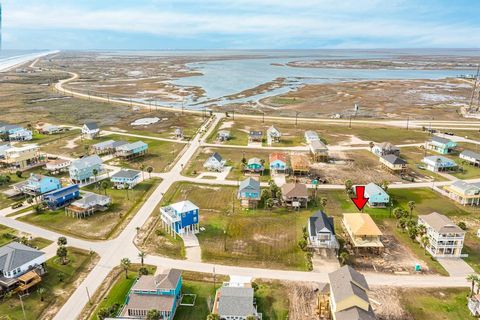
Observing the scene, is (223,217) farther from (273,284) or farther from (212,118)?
(212,118)

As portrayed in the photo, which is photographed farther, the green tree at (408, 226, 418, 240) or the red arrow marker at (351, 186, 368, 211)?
the red arrow marker at (351, 186, 368, 211)

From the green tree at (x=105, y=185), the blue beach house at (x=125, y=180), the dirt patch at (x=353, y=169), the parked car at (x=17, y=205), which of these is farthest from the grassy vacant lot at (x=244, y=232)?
the parked car at (x=17, y=205)

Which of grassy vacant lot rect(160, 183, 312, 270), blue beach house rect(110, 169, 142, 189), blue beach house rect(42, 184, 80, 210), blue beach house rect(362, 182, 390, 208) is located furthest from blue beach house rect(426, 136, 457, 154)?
blue beach house rect(42, 184, 80, 210)

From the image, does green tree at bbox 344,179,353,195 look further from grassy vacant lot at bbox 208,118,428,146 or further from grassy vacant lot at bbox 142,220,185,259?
grassy vacant lot at bbox 142,220,185,259

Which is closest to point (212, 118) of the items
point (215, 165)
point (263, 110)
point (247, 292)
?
point (263, 110)

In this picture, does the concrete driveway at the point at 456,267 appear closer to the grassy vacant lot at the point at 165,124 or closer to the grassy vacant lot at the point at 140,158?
the grassy vacant lot at the point at 140,158

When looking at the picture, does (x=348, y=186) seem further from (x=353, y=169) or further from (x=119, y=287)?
(x=119, y=287)
